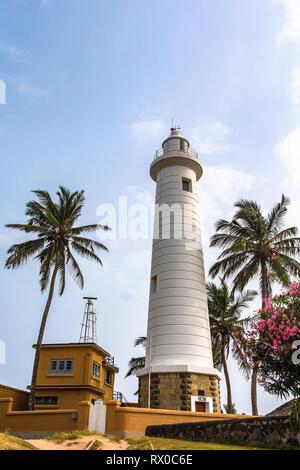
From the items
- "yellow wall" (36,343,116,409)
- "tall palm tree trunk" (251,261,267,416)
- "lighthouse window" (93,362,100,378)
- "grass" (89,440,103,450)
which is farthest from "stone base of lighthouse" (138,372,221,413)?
"grass" (89,440,103,450)

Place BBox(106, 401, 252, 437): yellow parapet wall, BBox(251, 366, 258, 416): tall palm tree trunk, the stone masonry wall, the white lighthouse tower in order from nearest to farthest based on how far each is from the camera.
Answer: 1. the stone masonry wall
2. BBox(106, 401, 252, 437): yellow parapet wall
3. the white lighthouse tower
4. BBox(251, 366, 258, 416): tall palm tree trunk

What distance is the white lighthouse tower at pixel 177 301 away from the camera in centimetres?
2067

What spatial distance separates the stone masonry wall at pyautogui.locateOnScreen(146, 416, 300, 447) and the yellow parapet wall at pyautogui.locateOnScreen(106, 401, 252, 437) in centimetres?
205

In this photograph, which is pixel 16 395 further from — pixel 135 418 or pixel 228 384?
pixel 228 384

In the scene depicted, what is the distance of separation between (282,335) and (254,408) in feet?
41.4

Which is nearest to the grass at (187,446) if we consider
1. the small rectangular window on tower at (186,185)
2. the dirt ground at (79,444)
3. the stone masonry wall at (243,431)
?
the stone masonry wall at (243,431)

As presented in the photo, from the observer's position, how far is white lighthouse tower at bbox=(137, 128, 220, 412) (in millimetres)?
20672

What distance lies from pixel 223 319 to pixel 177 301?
12.6 m

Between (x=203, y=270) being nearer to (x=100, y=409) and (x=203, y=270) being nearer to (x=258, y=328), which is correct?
(x=258, y=328)

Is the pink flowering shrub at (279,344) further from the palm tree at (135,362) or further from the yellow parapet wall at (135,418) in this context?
the palm tree at (135,362)

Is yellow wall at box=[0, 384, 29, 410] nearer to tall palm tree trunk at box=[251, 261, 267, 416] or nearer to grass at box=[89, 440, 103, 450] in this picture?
grass at box=[89, 440, 103, 450]
